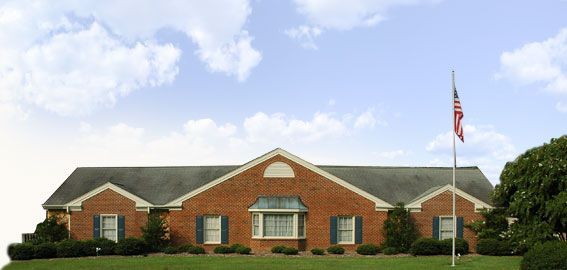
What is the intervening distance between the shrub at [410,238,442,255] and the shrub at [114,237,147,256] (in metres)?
14.7

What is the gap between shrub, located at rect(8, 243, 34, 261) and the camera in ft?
126

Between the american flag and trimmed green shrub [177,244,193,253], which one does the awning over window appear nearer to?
trimmed green shrub [177,244,193,253]

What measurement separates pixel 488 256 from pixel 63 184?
86.5 feet

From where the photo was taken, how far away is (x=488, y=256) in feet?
127

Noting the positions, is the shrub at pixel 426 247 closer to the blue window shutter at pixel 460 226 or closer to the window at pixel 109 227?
the blue window shutter at pixel 460 226

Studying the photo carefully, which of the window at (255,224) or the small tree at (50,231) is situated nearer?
the window at (255,224)

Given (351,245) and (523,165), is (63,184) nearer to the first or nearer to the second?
(351,245)

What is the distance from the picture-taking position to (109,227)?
142 ft

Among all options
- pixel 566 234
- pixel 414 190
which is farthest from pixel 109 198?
pixel 566 234

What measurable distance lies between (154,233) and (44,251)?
606 centimetres

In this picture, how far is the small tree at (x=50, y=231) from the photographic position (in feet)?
139

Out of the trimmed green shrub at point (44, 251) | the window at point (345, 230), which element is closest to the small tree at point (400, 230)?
the window at point (345, 230)

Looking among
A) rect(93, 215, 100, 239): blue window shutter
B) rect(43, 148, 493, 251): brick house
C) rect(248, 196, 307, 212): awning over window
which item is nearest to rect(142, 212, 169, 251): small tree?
rect(43, 148, 493, 251): brick house

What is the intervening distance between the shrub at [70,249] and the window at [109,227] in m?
4.30
